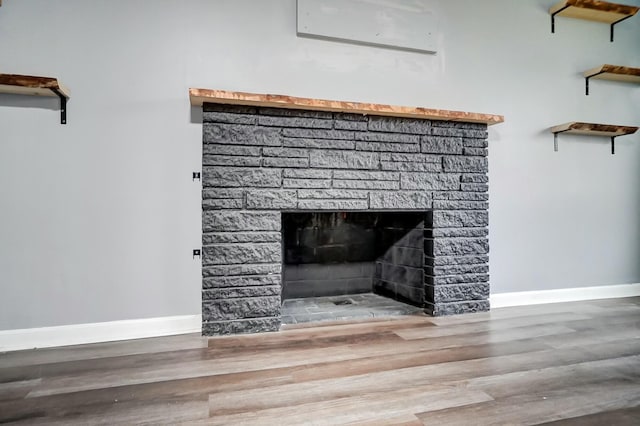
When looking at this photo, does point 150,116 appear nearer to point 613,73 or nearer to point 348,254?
point 348,254

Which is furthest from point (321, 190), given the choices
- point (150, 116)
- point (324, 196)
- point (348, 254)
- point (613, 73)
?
point (613, 73)

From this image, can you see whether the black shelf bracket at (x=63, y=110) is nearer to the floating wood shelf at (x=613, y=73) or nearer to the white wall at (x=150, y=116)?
the white wall at (x=150, y=116)

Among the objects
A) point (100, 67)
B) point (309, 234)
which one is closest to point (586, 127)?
Result: point (309, 234)

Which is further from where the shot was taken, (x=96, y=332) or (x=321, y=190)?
(x=321, y=190)

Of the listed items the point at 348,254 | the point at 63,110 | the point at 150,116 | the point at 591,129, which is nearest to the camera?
the point at 63,110

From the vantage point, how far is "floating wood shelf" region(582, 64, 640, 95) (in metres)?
2.53

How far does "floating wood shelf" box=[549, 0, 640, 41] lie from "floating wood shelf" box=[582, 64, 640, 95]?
0.39 m

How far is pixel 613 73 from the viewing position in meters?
2.59

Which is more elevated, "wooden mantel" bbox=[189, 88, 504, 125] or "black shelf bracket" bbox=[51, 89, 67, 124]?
"wooden mantel" bbox=[189, 88, 504, 125]

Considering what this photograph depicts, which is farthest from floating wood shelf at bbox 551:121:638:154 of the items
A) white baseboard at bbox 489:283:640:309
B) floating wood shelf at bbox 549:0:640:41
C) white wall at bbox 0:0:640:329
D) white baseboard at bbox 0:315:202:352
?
white baseboard at bbox 0:315:202:352

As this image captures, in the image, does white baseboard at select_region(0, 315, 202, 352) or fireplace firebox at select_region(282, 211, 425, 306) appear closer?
white baseboard at select_region(0, 315, 202, 352)

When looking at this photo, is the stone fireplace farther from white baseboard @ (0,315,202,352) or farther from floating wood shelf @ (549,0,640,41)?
floating wood shelf @ (549,0,640,41)

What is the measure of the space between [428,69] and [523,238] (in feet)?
4.60

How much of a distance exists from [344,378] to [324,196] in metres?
1.02
